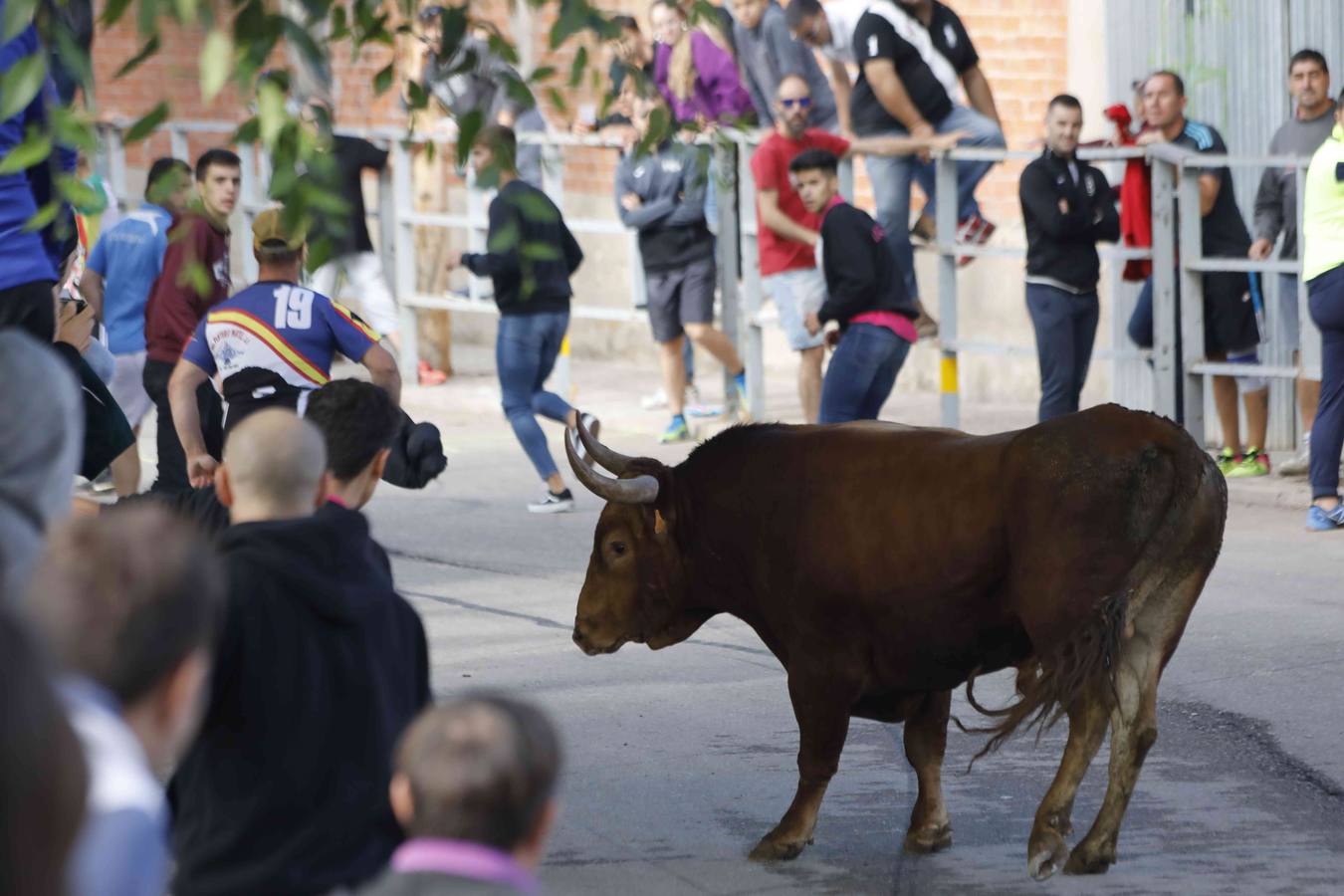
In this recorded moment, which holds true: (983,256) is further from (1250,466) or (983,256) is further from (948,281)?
(1250,466)

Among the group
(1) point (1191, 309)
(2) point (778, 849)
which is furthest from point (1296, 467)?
(2) point (778, 849)

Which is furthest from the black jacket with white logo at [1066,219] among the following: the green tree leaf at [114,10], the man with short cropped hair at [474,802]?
the man with short cropped hair at [474,802]

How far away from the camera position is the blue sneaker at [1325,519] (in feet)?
35.4

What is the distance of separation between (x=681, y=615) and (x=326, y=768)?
2686mm

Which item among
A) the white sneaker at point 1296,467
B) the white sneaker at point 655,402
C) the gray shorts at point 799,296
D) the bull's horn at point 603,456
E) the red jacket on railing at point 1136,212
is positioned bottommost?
the white sneaker at point 1296,467

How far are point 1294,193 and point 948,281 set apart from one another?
2286 mm

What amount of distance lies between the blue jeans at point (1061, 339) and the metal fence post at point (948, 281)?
44.6 inches

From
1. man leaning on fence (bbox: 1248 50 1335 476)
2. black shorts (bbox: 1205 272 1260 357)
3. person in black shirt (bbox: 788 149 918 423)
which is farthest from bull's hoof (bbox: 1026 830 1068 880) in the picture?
black shorts (bbox: 1205 272 1260 357)

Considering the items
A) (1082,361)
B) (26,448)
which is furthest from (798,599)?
(1082,361)

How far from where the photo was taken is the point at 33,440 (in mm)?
3582

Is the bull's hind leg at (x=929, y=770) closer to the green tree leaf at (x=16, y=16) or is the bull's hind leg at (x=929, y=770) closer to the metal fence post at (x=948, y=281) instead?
the green tree leaf at (x=16, y=16)

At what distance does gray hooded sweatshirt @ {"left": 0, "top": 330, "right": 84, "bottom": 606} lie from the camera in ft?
11.6

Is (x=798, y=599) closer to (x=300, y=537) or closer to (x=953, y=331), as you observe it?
(x=300, y=537)

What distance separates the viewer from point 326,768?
3898 millimetres
